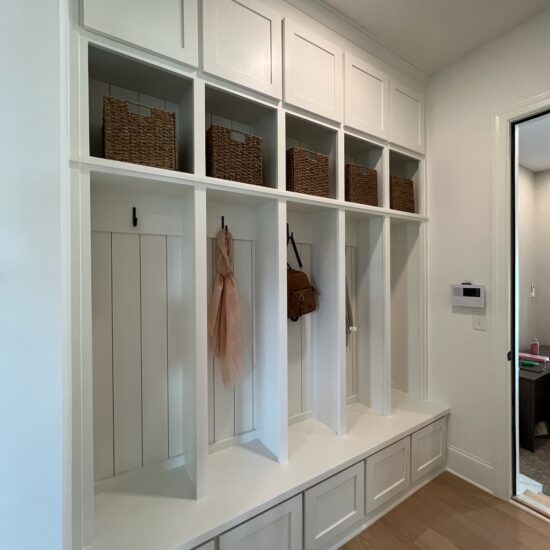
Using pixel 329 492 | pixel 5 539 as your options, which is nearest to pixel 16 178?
pixel 5 539

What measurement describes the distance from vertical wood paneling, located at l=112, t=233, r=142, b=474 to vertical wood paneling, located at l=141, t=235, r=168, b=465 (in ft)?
0.09

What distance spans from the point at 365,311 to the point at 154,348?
1424mm

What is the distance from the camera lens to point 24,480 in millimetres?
643

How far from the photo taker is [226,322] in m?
1.54

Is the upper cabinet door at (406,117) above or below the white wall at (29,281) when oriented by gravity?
above

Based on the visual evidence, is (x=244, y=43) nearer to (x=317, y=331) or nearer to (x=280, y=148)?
(x=280, y=148)

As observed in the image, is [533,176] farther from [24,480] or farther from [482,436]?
[24,480]

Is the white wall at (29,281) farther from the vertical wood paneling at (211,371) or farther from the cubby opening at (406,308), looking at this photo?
the cubby opening at (406,308)

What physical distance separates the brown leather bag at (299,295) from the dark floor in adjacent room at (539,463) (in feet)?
6.46

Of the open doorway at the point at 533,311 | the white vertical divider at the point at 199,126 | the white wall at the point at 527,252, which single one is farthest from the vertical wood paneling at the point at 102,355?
the white wall at the point at 527,252

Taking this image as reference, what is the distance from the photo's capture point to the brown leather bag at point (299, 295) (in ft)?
5.77

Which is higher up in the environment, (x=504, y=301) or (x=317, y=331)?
Answer: (x=504, y=301)

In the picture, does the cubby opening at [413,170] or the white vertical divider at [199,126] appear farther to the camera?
the cubby opening at [413,170]

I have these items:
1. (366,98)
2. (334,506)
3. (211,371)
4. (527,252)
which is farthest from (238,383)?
(527,252)
